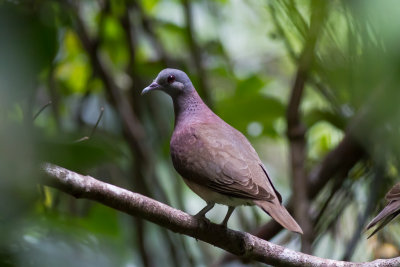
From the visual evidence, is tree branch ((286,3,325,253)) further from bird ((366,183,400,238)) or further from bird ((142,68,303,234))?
bird ((366,183,400,238))

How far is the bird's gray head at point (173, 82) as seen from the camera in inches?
147

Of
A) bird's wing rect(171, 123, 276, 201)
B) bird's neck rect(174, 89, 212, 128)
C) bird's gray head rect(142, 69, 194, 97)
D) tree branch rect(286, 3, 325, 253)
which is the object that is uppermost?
bird's gray head rect(142, 69, 194, 97)

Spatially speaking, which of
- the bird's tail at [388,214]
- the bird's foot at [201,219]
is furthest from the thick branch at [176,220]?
the bird's tail at [388,214]

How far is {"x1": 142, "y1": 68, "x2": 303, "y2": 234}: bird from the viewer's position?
2.93 m

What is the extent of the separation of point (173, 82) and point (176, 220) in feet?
4.18

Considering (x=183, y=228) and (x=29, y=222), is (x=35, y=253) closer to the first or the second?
(x=29, y=222)

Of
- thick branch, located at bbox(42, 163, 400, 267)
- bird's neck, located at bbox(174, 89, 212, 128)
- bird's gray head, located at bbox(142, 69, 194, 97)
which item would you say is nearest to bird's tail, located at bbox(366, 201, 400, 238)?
thick branch, located at bbox(42, 163, 400, 267)

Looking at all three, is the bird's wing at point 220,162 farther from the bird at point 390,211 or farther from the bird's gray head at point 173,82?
the bird at point 390,211

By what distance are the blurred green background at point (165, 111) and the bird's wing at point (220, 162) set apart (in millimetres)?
318

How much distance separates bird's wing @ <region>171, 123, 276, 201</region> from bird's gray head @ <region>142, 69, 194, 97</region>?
1.22ft

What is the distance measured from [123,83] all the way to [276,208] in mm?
3514

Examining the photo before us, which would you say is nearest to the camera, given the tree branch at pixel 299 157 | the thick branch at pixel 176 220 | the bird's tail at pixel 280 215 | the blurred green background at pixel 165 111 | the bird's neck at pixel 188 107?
the blurred green background at pixel 165 111

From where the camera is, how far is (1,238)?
1.27 meters

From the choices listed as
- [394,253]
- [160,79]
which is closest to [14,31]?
[160,79]
